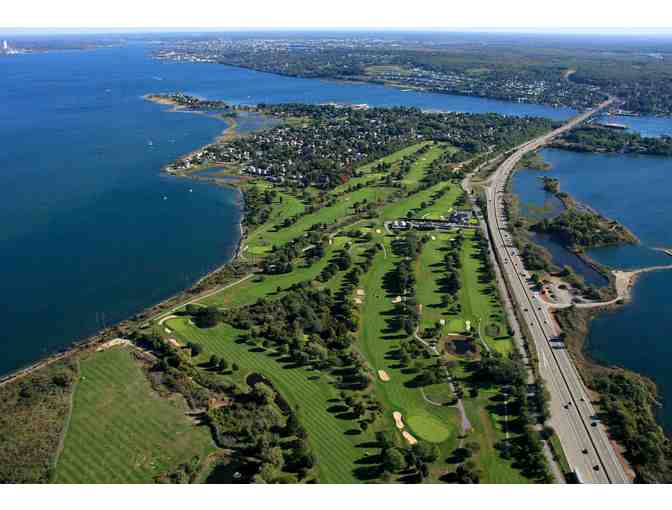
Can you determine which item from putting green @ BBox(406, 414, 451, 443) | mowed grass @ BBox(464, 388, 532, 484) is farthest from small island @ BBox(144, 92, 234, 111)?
putting green @ BBox(406, 414, 451, 443)

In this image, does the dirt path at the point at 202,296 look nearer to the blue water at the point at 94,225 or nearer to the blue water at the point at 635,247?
the blue water at the point at 94,225

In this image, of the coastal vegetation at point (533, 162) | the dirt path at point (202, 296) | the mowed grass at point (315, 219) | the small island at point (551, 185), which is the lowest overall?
the dirt path at point (202, 296)

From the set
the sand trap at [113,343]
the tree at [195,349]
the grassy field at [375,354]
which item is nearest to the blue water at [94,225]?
the sand trap at [113,343]

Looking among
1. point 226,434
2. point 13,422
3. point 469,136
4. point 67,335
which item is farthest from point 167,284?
point 469,136

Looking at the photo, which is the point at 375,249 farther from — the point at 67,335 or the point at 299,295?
the point at 67,335

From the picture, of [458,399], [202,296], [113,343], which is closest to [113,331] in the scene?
[113,343]

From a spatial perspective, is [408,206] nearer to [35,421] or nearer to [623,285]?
[623,285]
